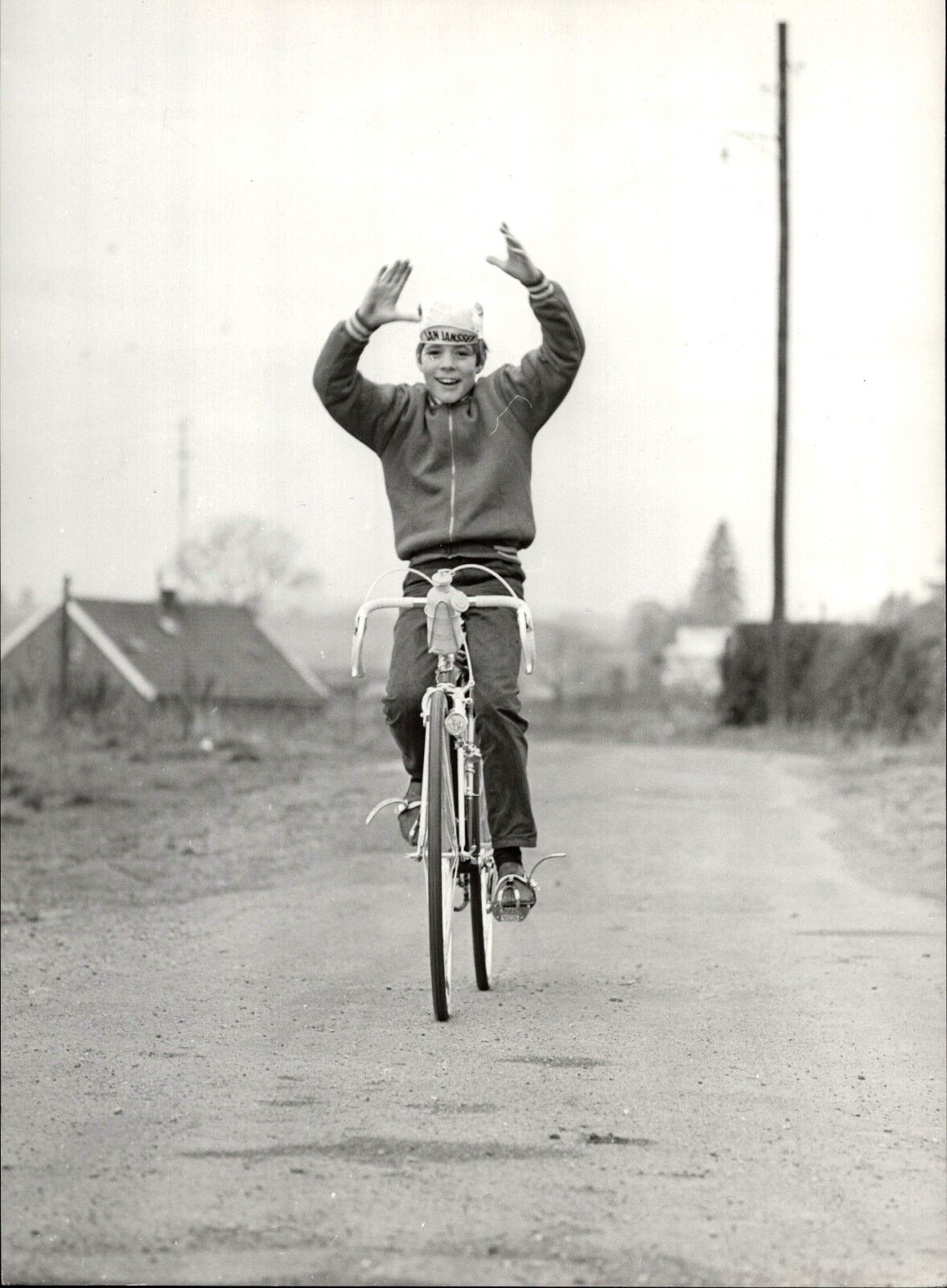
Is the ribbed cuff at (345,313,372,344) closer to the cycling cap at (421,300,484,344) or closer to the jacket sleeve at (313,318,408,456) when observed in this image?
the jacket sleeve at (313,318,408,456)

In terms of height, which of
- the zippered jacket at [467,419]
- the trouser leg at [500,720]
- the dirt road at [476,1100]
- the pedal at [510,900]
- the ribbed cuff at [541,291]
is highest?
the ribbed cuff at [541,291]

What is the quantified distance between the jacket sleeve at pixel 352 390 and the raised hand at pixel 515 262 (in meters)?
0.28

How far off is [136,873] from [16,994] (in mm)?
4256

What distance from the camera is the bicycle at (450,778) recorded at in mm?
3395

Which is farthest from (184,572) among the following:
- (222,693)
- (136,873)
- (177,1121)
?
(222,693)

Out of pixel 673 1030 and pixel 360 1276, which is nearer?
pixel 360 1276

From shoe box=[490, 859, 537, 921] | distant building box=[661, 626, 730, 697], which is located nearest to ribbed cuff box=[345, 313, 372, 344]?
shoe box=[490, 859, 537, 921]

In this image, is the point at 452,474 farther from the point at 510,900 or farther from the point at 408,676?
the point at 510,900

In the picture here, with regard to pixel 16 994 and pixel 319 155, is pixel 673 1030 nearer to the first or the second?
pixel 16 994

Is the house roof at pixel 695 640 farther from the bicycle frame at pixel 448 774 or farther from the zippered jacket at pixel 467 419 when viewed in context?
the zippered jacket at pixel 467 419

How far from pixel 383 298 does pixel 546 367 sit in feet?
1.08

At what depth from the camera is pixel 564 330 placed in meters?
3.33

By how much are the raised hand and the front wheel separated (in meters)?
0.89

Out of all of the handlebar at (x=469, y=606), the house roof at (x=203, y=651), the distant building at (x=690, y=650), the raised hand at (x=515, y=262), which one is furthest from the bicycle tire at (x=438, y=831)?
the distant building at (x=690, y=650)
